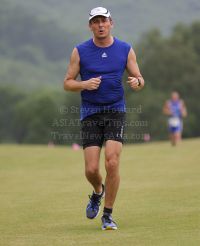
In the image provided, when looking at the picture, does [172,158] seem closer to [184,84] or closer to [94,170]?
[94,170]

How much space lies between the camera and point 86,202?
10602mm

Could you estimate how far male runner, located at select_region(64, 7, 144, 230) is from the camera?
7992mm

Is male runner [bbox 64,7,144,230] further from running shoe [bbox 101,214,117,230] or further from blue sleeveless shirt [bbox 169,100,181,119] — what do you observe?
blue sleeveless shirt [bbox 169,100,181,119]

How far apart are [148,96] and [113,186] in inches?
2685

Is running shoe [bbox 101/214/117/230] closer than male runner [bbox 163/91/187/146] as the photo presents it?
Yes

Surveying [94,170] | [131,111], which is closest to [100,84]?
[94,170]

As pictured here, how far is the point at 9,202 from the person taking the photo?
10688 millimetres

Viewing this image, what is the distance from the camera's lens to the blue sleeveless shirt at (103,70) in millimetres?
8016

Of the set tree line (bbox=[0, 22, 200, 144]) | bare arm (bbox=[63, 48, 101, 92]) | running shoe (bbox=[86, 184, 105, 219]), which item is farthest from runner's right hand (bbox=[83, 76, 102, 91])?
tree line (bbox=[0, 22, 200, 144])

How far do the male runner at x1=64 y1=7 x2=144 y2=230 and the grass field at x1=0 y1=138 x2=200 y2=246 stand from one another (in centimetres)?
82

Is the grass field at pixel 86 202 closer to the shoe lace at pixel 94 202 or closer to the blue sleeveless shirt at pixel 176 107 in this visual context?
the shoe lace at pixel 94 202

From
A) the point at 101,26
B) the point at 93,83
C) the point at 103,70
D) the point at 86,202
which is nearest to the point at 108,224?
the point at 93,83

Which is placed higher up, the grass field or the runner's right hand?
the runner's right hand

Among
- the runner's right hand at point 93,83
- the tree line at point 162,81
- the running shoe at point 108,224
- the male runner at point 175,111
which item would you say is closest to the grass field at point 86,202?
the running shoe at point 108,224
